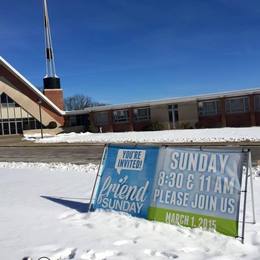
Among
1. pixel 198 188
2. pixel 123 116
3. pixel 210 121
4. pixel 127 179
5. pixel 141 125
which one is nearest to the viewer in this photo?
pixel 198 188

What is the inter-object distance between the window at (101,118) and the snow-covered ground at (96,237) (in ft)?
144

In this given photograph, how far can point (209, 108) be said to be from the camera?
45438mm

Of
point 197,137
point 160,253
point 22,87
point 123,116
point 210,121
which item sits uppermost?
point 22,87

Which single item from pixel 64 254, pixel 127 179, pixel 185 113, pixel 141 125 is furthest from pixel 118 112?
pixel 64 254

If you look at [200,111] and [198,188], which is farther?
[200,111]

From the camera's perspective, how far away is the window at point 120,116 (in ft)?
169

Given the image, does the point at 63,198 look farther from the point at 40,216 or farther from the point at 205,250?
the point at 205,250

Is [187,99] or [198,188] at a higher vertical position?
[187,99]

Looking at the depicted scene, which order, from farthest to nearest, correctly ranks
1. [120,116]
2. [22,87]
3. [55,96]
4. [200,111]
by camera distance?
[55,96]
[22,87]
[120,116]
[200,111]

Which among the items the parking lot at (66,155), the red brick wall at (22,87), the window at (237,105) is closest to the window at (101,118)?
the red brick wall at (22,87)

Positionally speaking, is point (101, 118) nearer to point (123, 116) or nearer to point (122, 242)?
point (123, 116)

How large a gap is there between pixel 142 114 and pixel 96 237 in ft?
145

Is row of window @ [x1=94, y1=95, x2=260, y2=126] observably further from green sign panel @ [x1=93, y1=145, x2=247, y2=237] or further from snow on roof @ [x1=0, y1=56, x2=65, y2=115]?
green sign panel @ [x1=93, y1=145, x2=247, y2=237]

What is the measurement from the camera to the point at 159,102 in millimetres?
48438
